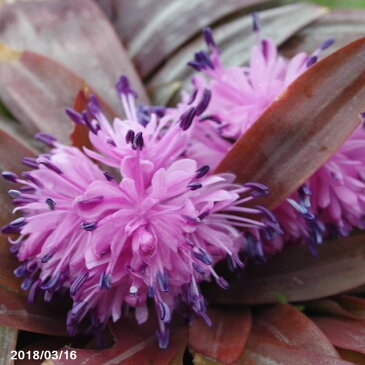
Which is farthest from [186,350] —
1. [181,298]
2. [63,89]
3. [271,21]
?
[271,21]

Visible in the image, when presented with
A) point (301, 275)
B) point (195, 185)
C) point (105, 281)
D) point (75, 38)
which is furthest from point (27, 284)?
point (75, 38)

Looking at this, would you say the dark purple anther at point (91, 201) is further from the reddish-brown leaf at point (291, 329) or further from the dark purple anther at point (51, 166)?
the reddish-brown leaf at point (291, 329)

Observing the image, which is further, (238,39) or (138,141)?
(238,39)

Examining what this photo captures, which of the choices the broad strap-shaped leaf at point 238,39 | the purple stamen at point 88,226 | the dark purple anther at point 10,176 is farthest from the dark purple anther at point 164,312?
the broad strap-shaped leaf at point 238,39

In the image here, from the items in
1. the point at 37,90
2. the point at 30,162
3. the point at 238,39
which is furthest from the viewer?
the point at 238,39

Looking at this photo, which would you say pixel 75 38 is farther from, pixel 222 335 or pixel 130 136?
pixel 222 335

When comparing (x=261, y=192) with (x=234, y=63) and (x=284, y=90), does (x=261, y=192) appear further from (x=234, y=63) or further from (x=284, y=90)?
(x=234, y=63)
